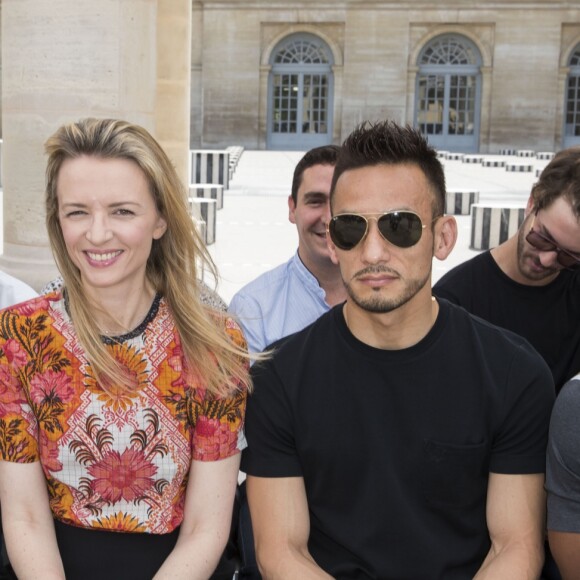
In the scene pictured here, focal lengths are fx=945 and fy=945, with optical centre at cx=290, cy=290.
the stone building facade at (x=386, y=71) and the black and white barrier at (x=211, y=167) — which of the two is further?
the stone building facade at (x=386, y=71)

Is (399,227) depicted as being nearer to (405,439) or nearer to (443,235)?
(443,235)

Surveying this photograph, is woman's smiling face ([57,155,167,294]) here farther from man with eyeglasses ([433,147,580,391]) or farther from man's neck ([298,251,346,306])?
man with eyeglasses ([433,147,580,391])

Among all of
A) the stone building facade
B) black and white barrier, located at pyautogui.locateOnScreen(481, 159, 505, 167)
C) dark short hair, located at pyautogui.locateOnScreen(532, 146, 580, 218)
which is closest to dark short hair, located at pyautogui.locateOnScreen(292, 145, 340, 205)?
dark short hair, located at pyautogui.locateOnScreen(532, 146, 580, 218)

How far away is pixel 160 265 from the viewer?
8.87 feet

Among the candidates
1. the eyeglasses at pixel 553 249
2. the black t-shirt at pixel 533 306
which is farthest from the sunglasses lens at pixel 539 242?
the black t-shirt at pixel 533 306

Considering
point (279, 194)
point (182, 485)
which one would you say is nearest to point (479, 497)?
point (182, 485)

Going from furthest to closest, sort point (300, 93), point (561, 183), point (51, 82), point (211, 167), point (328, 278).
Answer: point (300, 93)
point (211, 167)
point (51, 82)
point (328, 278)
point (561, 183)

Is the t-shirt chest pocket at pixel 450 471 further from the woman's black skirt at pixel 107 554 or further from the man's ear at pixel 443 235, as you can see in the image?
the woman's black skirt at pixel 107 554

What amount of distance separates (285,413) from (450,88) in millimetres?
32266

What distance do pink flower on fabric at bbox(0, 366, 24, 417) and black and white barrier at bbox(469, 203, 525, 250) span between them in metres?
9.40

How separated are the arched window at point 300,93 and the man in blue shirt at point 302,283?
1186 inches

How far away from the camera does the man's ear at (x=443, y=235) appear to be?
8.20 ft

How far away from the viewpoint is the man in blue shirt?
3.44 meters

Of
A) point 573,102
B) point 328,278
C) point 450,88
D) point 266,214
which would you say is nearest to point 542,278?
point 328,278
